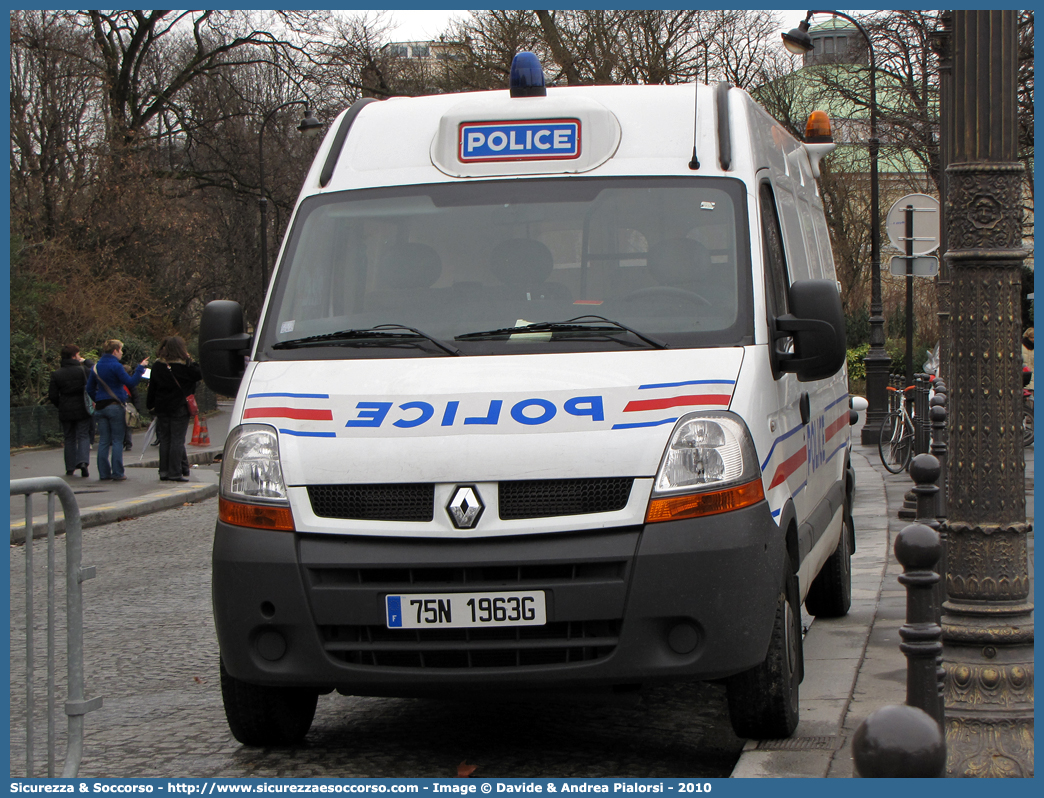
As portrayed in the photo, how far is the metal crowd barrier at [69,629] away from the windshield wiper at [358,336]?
1.04 meters

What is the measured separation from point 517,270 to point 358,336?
68 cm

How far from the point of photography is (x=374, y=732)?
5.41m

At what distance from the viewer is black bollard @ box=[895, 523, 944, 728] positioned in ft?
12.4

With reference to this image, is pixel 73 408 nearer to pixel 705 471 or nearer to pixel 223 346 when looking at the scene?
pixel 223 346

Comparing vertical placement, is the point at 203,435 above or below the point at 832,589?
below

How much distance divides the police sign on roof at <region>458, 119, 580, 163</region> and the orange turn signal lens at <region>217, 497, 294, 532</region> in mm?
1799

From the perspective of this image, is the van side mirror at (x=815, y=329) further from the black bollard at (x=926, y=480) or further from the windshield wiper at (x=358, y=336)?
the windshield wiper at (x=358, y=336)

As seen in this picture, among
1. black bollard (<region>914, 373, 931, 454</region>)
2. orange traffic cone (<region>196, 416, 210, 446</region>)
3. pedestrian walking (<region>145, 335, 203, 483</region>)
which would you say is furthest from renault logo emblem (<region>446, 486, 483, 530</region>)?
orange traffic cone (<region>196, 416, 210, 446</region>)

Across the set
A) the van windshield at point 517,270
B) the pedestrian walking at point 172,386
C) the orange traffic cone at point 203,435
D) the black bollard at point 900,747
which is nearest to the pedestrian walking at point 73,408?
the pedestrian walking at point 172,386

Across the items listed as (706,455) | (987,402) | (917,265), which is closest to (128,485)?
(917,265)

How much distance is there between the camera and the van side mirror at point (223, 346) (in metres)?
5.34

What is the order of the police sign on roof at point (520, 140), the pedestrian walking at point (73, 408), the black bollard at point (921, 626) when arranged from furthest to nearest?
the pedestrian walking at point (73, 408) → the police sign on roof at point (520, 140) → the black bollard at point (921, 626)

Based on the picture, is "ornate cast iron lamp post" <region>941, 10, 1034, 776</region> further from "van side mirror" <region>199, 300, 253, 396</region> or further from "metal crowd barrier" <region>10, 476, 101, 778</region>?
"metal crowd barrier" <region>10, 476, 101, 778</region>

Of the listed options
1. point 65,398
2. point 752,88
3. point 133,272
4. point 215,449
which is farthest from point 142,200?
point 752,88
